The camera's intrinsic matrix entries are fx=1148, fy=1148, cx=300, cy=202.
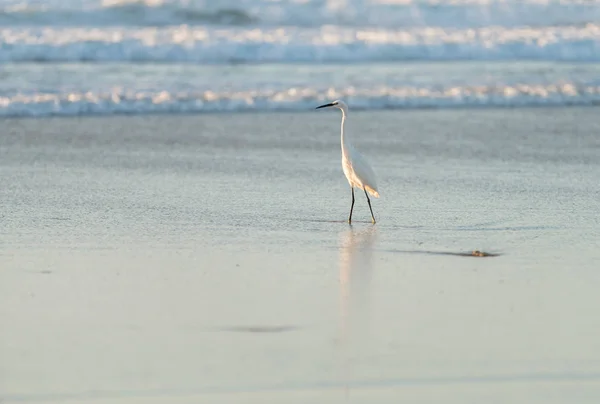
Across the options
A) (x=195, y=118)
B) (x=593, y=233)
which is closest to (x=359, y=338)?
(x=593, y=233)

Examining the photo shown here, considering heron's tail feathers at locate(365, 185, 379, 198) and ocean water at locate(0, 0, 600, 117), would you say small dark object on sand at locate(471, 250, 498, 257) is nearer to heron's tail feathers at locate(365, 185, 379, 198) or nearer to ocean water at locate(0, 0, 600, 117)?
heron's tail feathers at locate(365, 185, 379, 198)

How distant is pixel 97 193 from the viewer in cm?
817

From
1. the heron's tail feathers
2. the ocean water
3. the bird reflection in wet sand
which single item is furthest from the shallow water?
the ocean water

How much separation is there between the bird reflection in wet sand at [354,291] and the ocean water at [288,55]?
5.98 metres

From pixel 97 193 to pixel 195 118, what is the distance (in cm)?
410

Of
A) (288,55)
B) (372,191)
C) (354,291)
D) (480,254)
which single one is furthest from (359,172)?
(288,55)

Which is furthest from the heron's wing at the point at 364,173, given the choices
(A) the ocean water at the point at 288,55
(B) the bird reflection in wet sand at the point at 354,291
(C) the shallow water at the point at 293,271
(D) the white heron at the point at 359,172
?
(A) the ocean water at the point at 288,55

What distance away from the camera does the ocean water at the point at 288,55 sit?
1316cm

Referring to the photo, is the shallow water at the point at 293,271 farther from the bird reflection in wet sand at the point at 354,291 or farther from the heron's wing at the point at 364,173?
the heron's wing at the point at 364,173

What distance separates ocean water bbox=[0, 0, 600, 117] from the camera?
1316cm

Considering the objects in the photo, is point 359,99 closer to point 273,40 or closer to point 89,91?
point 89,91

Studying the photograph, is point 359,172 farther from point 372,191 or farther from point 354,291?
point 354,291

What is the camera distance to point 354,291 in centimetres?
552

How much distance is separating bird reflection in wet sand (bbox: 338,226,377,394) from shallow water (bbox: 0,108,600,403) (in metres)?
0.02
